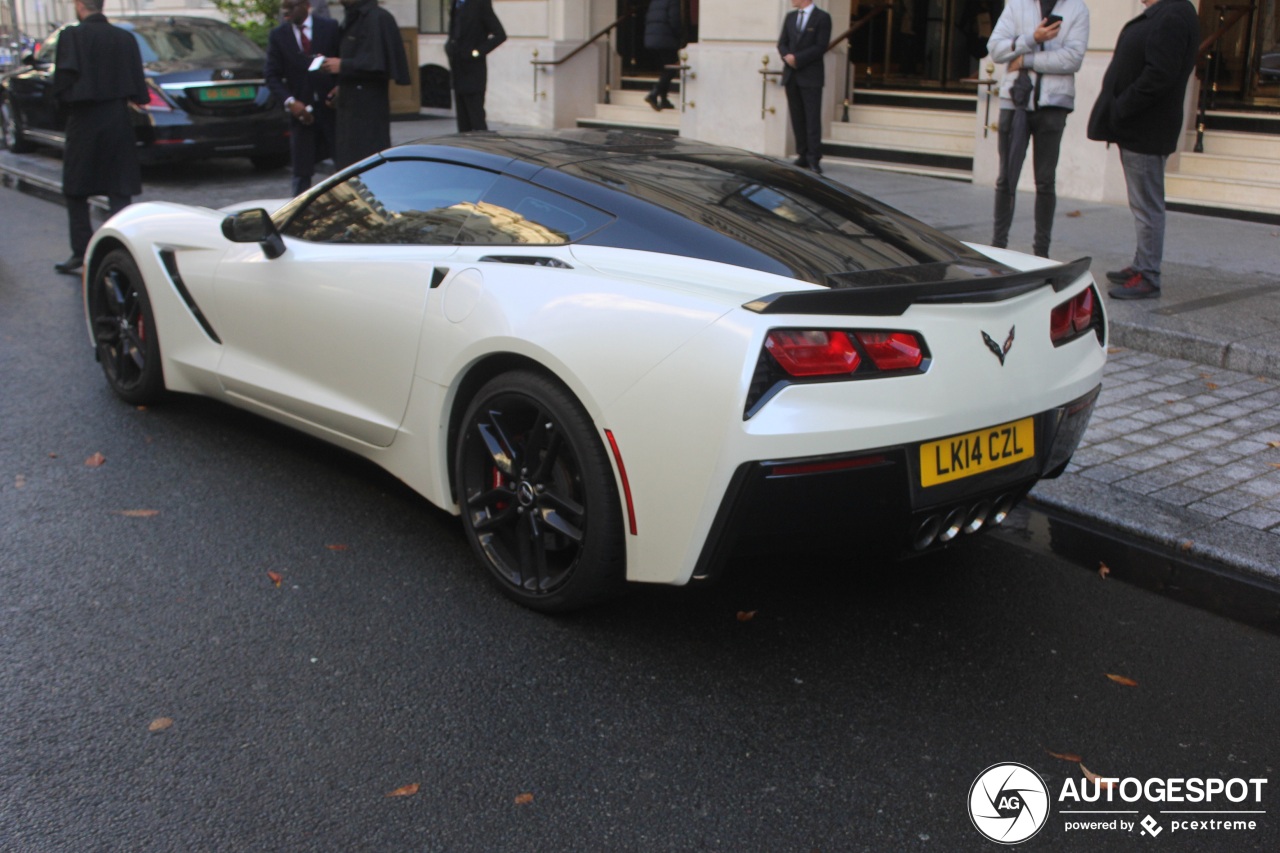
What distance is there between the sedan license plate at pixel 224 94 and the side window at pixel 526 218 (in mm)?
10273

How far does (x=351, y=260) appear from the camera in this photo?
446cm

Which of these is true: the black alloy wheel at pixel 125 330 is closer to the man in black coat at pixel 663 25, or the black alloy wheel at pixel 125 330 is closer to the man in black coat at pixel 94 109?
the man in black coat at pixel 94 109

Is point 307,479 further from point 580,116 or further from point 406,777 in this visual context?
point 580,116

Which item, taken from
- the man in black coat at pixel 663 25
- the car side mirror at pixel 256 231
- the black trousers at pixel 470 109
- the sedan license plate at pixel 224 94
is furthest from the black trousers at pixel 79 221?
the man in black coat at pixel 663 25

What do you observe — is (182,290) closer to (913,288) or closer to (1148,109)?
(913,288)

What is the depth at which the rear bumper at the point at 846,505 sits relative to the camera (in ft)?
10.2

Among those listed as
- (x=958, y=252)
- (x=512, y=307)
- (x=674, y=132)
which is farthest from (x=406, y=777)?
(x=674, y=132)

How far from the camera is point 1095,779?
2.98 meters

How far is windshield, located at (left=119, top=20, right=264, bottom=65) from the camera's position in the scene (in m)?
13.8

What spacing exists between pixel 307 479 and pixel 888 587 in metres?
2.35

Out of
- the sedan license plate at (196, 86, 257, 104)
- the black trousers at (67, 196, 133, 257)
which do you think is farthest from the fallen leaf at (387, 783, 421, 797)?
the sedan license plate at (196, 86, 257, 104)

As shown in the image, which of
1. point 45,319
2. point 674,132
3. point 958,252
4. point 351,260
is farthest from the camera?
point 674,132

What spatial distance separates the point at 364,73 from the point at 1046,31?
528 centimetres

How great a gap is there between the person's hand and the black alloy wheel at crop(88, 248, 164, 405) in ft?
18.7
